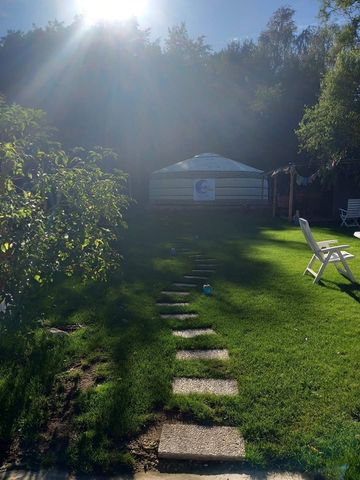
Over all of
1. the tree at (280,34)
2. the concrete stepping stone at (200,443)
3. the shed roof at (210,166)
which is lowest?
the concrete stepping stone at (200,443)

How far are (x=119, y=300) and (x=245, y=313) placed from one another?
165 centimetres

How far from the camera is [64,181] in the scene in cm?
270

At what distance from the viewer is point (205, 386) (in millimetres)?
3113

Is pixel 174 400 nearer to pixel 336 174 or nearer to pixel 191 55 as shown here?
pixel 336 174

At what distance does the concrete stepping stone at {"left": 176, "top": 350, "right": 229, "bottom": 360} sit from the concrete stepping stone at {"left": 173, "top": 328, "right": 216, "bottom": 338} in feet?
1.23

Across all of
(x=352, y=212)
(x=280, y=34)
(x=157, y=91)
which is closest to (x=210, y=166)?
(x=352, y=212)

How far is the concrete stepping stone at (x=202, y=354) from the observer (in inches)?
141

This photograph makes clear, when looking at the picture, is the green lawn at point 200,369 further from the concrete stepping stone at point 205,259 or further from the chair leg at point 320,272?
the concrete stepping stone at point 205,259

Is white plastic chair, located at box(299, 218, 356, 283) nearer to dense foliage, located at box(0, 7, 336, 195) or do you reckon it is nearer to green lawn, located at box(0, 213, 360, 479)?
green lawn, located at box(0, 213, 360, 479)

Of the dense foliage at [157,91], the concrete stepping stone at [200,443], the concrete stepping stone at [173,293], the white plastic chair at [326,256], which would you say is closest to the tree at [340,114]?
the dense foliage at [157,91]

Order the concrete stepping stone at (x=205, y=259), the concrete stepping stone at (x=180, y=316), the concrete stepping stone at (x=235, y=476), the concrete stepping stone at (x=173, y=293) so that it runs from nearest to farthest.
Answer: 1. the concrete stepping stone at (x=235, y=476)
2. the concrete stepping stone at (x=180, y=316)
3. the concrete stepping stone at (x=173, y=293)
4. the concrete stepping stone at (x=205, y=259)

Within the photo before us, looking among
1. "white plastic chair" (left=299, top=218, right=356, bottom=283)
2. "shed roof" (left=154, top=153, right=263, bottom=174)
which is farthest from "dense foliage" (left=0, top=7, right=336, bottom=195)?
"white plastic chair" (left=299, top=218, right=356, bottom=283)

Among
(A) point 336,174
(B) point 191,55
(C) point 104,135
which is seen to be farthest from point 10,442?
(B) point 191,55

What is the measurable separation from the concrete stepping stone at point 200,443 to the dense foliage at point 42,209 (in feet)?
4.16
